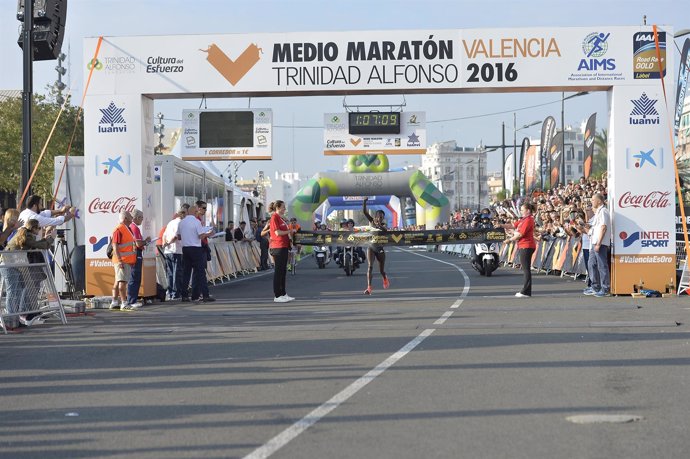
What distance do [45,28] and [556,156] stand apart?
27831 millimetres

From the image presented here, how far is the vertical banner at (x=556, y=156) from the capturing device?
40.8 metres

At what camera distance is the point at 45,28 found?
17609 mm

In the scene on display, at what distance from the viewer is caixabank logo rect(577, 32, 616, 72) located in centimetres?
1966

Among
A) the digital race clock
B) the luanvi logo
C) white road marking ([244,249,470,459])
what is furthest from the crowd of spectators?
white road marking ([244,249,470,459])

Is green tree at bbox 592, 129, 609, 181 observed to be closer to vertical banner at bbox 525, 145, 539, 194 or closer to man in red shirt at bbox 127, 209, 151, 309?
vertical banner at bbox 525, 145, 539, 194

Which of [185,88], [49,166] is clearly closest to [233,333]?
[185,88]

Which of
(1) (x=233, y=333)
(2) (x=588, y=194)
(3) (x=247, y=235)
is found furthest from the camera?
(3) (x=247, y=235)

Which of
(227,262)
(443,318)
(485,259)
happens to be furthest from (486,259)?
(443,318)

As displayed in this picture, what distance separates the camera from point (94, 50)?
1995cm

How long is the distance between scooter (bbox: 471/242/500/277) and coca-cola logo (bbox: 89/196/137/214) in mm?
11199

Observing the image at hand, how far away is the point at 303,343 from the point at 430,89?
1003cm

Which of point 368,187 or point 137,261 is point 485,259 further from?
point 368,187

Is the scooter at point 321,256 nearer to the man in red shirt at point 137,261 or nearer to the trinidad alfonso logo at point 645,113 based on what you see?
the man in red shirt at point 137,261

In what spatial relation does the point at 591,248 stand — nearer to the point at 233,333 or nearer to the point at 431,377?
the point at 233,333
